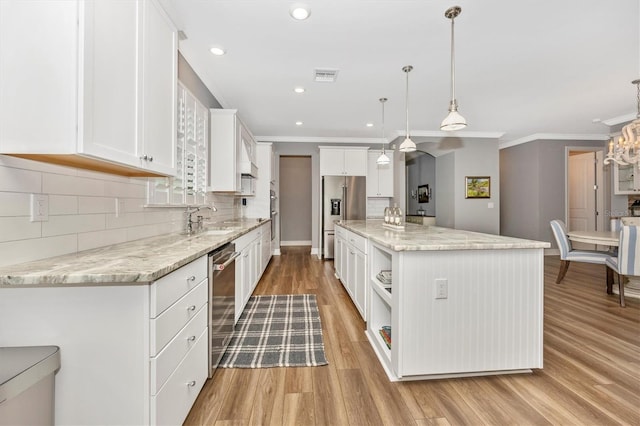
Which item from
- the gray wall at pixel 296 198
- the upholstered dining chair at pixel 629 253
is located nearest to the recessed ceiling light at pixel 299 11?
the upholstered dining chair at pixel 629 253

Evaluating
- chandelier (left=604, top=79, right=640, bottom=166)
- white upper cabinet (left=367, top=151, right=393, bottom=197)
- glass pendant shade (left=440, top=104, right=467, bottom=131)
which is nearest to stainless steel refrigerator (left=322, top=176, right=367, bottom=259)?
white upper cabinet (left=367, top=151, right=393, bottom=197)

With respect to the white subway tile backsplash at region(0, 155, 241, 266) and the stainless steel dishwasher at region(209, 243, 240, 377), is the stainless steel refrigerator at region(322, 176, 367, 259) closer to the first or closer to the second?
the stainless steel dishwasher at region(209, 243, 240, 377)

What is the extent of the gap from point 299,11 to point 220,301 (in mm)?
2213

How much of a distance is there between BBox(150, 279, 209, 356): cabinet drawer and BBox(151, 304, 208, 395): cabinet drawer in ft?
0.11

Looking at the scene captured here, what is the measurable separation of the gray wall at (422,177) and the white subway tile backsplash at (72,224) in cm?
665

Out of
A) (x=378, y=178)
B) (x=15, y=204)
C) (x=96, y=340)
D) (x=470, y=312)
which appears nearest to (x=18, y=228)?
(x=15, y=204)

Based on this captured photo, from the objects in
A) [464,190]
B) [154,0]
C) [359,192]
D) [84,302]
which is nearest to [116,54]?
[154,0]

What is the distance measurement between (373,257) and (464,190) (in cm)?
440

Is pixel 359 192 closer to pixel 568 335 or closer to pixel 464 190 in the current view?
pixel 464 190

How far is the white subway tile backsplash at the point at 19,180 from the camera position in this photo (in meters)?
1.17

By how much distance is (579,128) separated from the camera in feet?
18.6

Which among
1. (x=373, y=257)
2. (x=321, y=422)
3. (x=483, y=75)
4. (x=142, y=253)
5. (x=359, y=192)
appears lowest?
(x=321, y=422)

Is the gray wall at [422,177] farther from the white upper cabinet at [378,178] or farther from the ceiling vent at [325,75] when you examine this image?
the ceiling vent at [325,75]

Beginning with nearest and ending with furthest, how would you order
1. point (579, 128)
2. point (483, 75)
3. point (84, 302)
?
point (84, 302), point (483, 75), point (579, 128)
